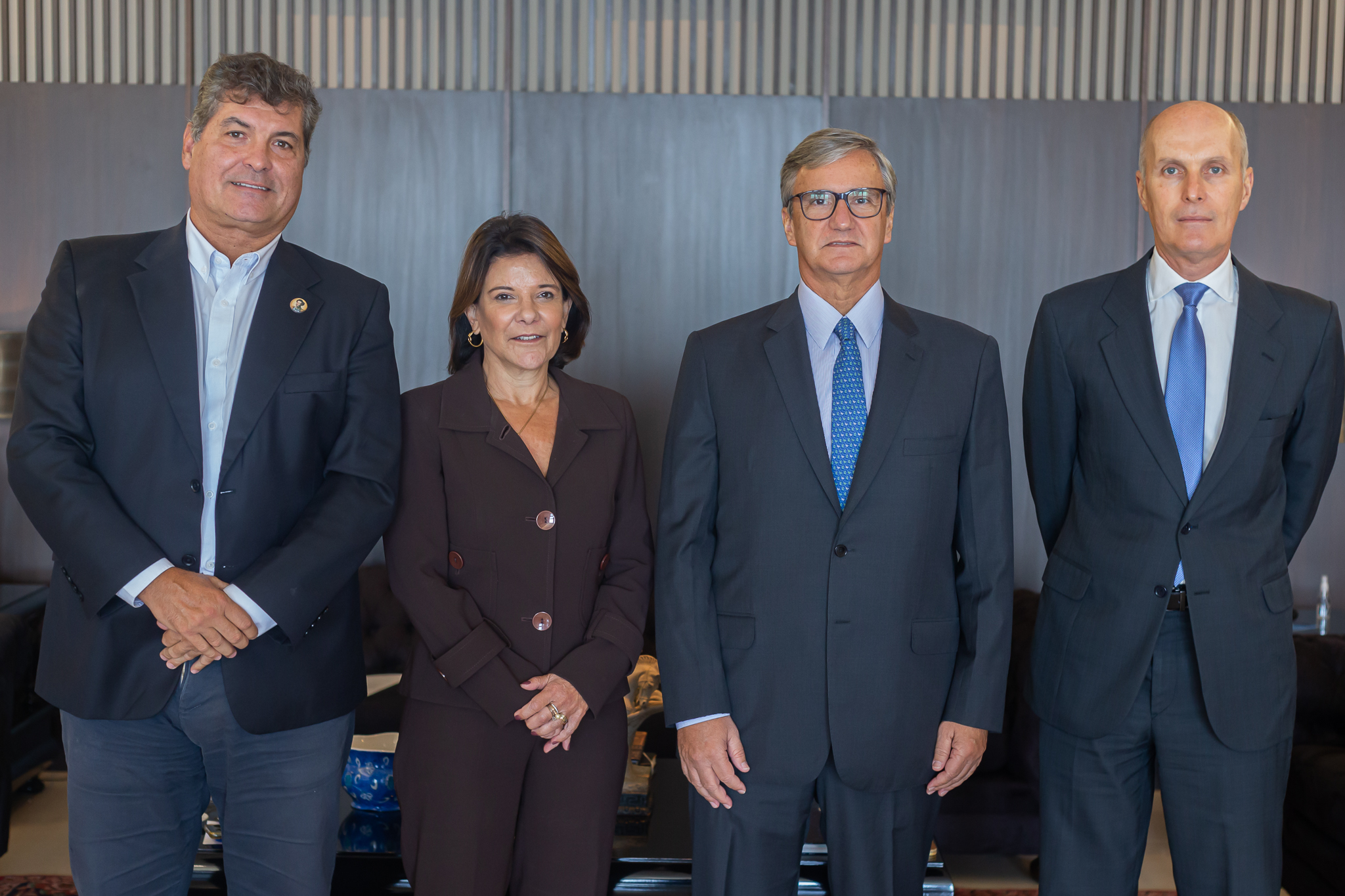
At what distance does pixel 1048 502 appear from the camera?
2314mm

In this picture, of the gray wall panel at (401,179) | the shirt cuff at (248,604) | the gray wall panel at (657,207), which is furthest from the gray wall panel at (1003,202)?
the shirt cuff at (248,604)

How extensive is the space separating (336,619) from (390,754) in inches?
37.2

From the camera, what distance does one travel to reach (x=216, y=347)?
1963 millimetres

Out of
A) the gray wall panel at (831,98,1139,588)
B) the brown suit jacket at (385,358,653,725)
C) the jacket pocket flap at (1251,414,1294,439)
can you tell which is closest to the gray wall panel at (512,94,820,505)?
the gray wall panel at (831,98,1139,588)

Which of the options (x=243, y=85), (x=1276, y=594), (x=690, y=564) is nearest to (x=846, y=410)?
(x=690, y=564)

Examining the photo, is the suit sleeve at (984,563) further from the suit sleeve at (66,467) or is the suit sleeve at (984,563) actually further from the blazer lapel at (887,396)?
the suit sleeve at (66,467)

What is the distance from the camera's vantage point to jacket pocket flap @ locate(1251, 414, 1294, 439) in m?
2.04

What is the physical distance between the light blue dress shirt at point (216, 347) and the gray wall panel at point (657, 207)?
104 inches

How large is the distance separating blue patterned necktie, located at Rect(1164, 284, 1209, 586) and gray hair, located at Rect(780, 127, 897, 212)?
594 millimetres

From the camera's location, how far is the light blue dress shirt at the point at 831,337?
204 cm

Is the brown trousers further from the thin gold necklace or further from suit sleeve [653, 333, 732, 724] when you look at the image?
the thin gold necklace

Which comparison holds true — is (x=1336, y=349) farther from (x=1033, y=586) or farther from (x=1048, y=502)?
(x=1033, y=586)

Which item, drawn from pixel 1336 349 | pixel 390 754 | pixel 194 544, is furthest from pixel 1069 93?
pixel 194 544

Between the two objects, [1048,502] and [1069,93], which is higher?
[1069,93]
